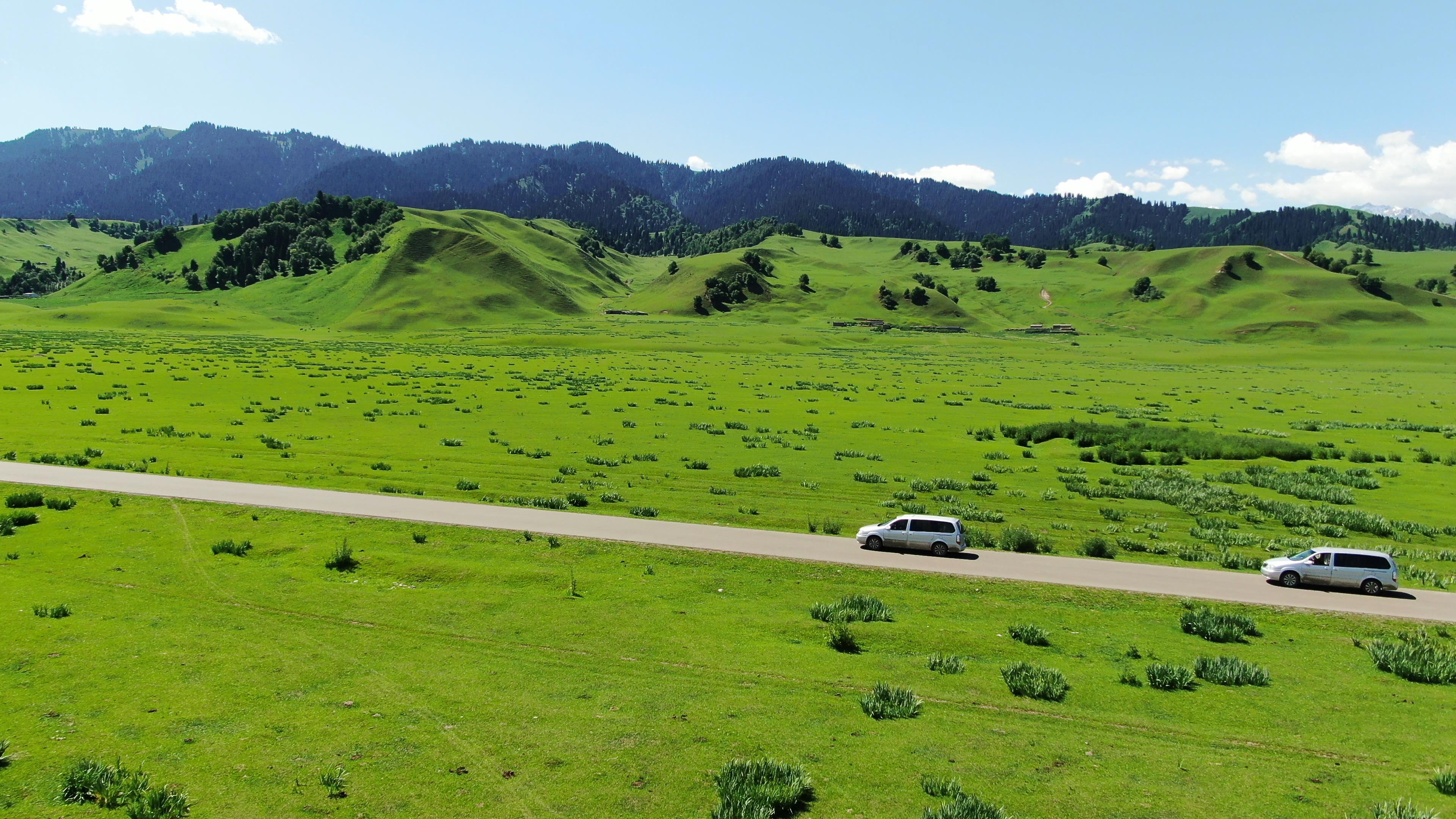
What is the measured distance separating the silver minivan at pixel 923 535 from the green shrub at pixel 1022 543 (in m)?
2.36

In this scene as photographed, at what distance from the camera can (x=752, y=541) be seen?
2622cm

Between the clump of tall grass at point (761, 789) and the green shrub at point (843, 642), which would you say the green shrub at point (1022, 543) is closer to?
the green shrub at point (843, 642)

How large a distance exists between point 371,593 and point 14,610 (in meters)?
7.29

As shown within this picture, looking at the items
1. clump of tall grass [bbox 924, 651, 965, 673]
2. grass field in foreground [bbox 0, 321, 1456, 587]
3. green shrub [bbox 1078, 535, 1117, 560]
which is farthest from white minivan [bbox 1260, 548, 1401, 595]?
clump of tall grass [bbox 924, 651, 965, 673]

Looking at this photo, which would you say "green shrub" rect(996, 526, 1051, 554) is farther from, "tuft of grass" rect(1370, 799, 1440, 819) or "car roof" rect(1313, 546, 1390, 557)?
"tuft of grass" rect(1370, 799, 1440, 819)

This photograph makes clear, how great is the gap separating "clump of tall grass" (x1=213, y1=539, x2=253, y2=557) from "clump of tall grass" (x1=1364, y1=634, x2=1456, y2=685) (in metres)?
30.6

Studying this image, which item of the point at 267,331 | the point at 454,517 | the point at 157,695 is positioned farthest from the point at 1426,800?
the point at 267,331

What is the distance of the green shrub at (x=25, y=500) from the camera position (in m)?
26.0

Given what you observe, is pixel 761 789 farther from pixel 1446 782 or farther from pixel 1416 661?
pixel 1416 661

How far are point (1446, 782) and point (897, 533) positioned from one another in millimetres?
15444

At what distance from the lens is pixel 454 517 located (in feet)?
90.1

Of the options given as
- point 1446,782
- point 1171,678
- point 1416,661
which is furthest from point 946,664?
point 1416,661

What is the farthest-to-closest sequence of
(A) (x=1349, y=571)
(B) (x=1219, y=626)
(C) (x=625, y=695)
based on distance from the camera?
(A) (x=1349, y=571) < (B) (x=1219, y=626) < (C) (x=625, y=695)

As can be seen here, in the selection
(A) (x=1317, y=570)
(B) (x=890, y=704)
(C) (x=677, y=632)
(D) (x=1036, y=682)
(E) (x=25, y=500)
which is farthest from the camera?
(E) (x=25, y=500)
